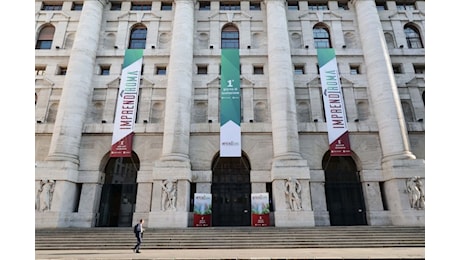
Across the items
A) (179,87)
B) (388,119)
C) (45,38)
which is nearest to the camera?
(388,119)

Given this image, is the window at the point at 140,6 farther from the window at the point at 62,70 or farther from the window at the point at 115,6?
the window at the point at 62,70

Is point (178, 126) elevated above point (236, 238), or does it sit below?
above

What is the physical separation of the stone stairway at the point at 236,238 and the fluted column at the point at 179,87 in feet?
22.5

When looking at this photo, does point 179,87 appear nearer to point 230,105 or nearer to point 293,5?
point 230,105

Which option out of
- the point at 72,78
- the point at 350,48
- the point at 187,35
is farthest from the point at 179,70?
the point at 350,48

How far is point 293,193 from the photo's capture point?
21.1 metres

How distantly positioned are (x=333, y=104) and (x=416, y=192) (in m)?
9.63

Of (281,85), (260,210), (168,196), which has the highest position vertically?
(281,85)

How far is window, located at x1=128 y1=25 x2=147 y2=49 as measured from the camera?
2904cm

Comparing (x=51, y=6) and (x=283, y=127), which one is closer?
(x=283, y=127)

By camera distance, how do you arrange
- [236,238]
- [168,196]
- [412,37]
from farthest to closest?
[412,37], [168,196], [236,238]

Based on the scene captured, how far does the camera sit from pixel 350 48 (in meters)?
28.5

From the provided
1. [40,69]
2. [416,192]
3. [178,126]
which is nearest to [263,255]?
[178,126]

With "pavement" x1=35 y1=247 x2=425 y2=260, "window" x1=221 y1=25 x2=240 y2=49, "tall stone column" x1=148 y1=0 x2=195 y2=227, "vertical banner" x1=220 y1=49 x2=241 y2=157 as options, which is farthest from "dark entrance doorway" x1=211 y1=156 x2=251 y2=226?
"window" x1=221 y1=25 x2=240 y2=49
